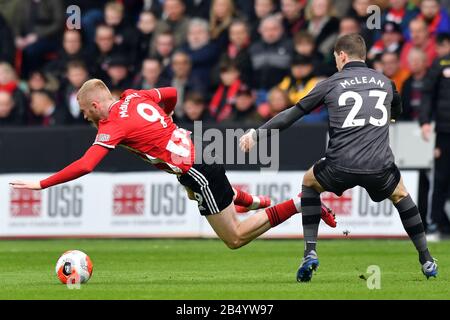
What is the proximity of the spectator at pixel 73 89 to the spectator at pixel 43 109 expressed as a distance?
0.16m

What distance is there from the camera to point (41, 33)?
2336 centimetres

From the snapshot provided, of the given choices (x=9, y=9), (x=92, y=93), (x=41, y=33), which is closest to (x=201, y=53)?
(x=41, y=33)

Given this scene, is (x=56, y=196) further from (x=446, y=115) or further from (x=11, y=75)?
(x=446, y=115)

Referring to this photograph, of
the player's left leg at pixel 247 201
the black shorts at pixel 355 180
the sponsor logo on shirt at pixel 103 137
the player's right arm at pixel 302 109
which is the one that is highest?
the player's right arm at pixel 302 109

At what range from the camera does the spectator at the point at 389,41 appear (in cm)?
1949

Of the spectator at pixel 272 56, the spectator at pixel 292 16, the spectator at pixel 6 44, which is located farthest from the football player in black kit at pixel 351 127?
the spectator at pixel 6 44

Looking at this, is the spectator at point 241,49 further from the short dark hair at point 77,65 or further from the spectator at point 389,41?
the short dark hair at point 77,65

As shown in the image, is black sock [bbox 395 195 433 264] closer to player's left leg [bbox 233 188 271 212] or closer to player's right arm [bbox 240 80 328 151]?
player's right arm [bbox 240 80 328 151]

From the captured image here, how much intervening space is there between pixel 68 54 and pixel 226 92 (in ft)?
11.4

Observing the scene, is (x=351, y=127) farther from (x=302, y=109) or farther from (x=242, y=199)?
(x=242, y=199)

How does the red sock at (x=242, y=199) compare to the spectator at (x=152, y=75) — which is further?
the spectator at (x=152, y=75)

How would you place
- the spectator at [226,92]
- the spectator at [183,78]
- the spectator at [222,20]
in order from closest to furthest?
1. the spectator at [226,92]
2. the spectator at [183,78]
3. the spectator at [222,20]

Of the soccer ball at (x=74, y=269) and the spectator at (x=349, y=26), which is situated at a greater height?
the spectator at (x=349, y=26)

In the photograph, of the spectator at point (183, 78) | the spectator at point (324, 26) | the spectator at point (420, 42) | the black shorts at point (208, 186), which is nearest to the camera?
the black shorts at point (208, 186)
